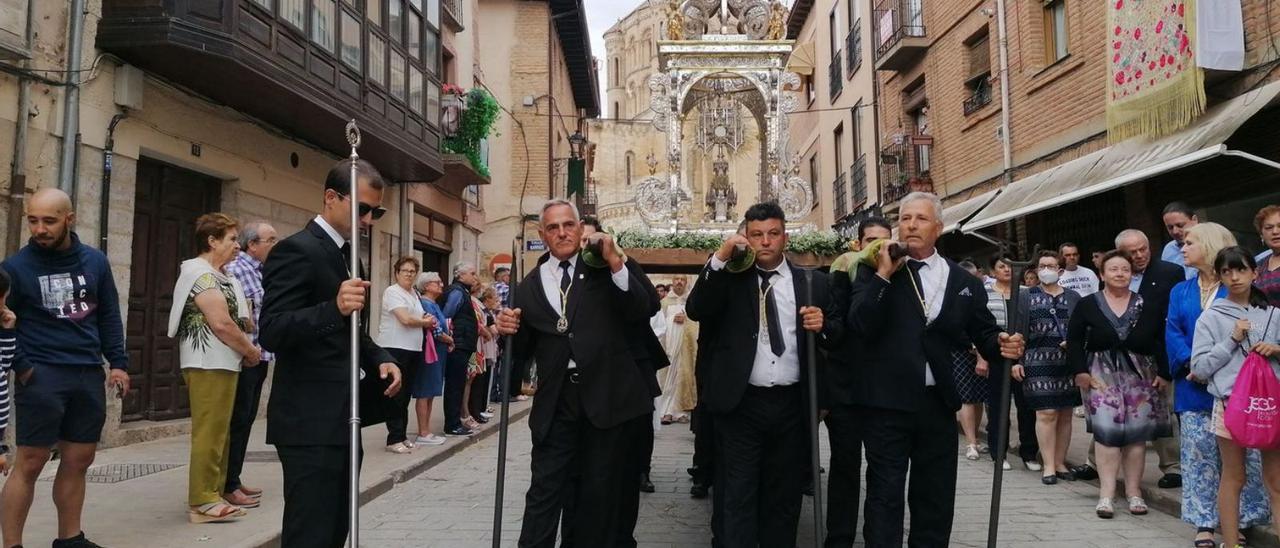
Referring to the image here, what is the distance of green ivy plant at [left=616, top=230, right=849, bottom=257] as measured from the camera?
7.28m

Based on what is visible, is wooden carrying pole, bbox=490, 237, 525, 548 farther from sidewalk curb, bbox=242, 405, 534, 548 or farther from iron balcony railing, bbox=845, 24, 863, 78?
iron balcony railing, bbox=845, 24, 863, 78

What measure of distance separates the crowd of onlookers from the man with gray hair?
5112 mm

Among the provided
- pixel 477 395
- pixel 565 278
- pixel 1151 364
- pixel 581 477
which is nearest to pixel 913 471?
pixel 581 477

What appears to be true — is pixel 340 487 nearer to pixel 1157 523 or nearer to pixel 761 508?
pixel 761 508

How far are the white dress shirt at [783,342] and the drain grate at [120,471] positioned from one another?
17.8 ft

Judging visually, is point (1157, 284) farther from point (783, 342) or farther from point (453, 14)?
point (453, 14)

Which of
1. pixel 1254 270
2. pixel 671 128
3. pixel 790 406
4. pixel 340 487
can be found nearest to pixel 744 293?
pixel 790 406

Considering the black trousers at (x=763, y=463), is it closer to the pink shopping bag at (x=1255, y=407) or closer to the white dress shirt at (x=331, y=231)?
the white dress shirt at (x=331, y=231)

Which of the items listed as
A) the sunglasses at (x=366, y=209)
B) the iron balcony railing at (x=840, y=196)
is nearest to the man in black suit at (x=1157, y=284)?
the sunglasses at (x=366, y=209)

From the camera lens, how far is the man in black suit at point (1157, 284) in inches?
237

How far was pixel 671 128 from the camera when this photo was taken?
30.9ft

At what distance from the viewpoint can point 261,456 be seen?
8.11 meters

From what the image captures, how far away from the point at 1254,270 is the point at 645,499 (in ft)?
13.8

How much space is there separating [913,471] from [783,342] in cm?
90
